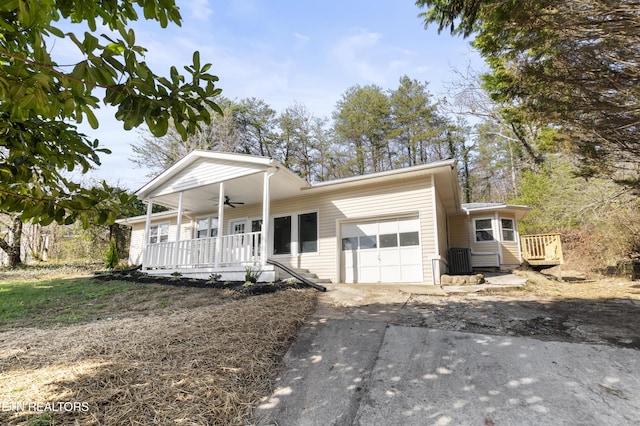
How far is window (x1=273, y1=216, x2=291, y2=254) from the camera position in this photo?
1035 centimetres

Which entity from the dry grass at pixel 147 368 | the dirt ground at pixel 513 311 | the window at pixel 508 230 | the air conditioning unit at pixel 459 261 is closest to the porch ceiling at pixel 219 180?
the dirt ground at pixel 513 311

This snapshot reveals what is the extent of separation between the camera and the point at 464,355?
3.19 meters

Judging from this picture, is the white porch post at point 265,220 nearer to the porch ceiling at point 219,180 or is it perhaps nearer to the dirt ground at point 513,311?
the porch ceiling at point 219,180

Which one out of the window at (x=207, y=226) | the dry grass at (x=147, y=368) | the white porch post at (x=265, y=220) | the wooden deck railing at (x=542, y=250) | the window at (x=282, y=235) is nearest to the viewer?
the dry grass at (x=147, y=368)

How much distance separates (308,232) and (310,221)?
37cm

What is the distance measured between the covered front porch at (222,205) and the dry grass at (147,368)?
12.4 ft

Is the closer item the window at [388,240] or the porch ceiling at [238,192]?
the window at [388,240]

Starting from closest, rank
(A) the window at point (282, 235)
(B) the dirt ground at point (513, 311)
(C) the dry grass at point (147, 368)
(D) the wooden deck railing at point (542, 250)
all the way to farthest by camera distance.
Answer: (C) the dry grass at point (147, 368) → (B) the dirt ground at point (513, 311) → (A) the window at point (282, 235) → (D) the wooden deck railing at point (542, 250)

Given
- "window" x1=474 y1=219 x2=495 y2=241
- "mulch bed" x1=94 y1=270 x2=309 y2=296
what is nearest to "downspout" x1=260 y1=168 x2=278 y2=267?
"mulch bed" x1=94 y1=270 x2=309 y2=296

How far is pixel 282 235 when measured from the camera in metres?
10.5

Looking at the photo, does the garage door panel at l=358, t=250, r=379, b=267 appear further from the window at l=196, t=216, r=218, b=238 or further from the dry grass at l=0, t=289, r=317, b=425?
the window at l=196, t=216, r=218, b=238

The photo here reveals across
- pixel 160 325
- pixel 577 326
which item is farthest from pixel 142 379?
pixel 577 326

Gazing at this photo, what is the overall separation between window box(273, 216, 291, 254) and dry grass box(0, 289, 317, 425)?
224 inches

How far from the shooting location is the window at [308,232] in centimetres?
Answer: 983
